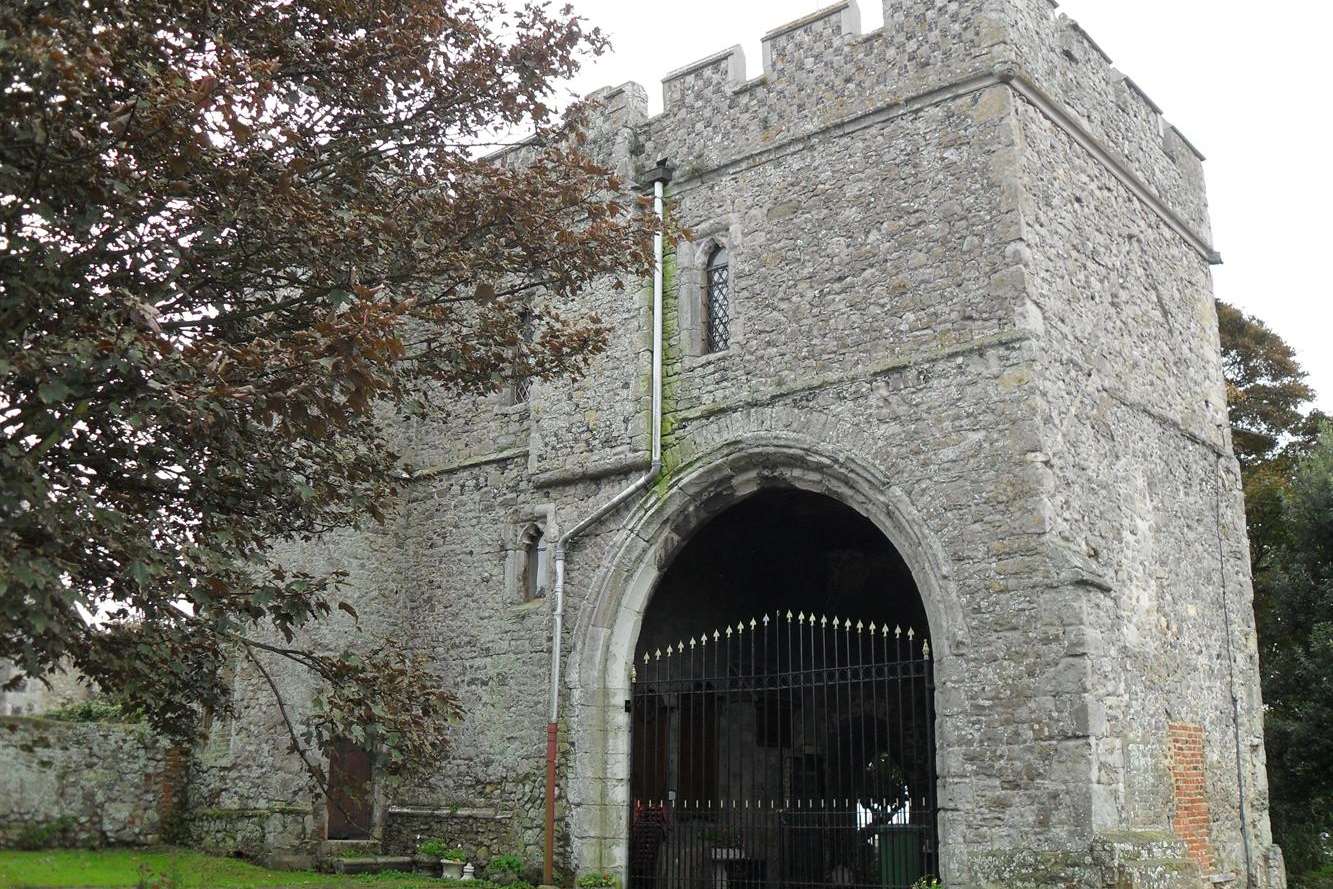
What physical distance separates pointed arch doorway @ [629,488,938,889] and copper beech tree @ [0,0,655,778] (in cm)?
424

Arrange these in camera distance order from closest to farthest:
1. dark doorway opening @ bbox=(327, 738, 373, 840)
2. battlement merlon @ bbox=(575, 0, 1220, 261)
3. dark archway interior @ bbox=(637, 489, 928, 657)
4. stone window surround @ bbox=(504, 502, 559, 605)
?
battlement merlon @ bbox=(575, 0, 1220, 261)
stone window surround @ bbox=(504, 502, 559, 605)
dark doorway opening @ bbox=(327, 738, 373, 840)
dark archway interior @ bbox=(637, 489, 928, 657)

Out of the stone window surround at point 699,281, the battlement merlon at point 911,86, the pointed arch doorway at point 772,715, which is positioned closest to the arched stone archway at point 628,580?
the pointed arch doorway at point 772,715

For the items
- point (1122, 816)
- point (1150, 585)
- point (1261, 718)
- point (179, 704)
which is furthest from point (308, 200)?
point (1261, 718)

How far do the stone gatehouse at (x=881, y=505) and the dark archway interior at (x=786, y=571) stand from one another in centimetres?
8

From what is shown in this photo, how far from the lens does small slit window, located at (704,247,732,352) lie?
1131cm

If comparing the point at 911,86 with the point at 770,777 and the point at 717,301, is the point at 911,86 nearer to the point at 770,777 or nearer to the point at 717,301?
the point at 717,301

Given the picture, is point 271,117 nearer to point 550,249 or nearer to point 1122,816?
point 550,249

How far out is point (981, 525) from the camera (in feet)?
29.9

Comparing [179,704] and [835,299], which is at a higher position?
[835,299]

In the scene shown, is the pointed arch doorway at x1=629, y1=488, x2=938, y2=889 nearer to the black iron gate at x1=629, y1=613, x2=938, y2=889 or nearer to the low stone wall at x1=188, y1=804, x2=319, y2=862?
the black iron gate at x1=629, y1=613, x2=938, y2=889

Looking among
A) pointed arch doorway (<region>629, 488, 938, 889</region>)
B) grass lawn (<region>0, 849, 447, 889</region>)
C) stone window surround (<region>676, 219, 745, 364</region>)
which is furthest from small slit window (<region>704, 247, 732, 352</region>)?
grass lawn (<region>0, 849, 447, 889</region>)

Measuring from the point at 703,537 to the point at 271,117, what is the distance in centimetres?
748

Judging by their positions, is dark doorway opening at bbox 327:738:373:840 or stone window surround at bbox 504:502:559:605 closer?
stone window surround at bbox 504:502:559:605

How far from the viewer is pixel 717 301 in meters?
11.5
